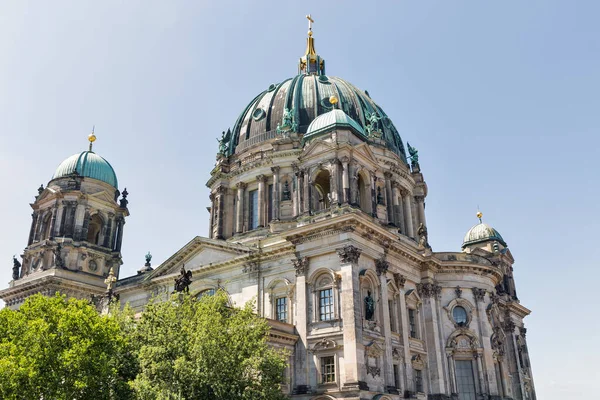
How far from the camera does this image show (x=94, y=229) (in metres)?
53.7

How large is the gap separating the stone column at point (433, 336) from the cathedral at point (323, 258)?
10 cm

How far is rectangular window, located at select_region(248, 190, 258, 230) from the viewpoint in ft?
154

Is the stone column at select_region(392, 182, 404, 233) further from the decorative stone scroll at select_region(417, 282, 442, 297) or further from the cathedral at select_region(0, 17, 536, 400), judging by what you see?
the decorative stone scroll at select_region(417, 282, 442, 297)

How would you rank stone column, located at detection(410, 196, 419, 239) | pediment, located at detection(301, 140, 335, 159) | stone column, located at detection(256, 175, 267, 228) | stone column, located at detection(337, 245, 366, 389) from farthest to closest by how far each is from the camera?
stone column, located at detection(410, 196, 419, 239) → stone column, located at detection(256, 175, 267, 228) → pediment, located at detection(301, 140, 335, 159) → stone column, located at detection(337, 245, 366, 389)

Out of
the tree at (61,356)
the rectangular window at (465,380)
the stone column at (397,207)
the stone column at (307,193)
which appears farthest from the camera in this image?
the stone column at (397,207)

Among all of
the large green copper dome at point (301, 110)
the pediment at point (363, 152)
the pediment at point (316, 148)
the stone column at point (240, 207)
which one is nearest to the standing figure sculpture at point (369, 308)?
the pediment at point (363, 152)

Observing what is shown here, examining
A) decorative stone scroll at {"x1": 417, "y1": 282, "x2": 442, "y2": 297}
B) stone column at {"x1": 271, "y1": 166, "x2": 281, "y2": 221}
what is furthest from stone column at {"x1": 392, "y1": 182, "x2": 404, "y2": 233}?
stone column at {"x1": 271, "y1": 166, "x2": 281, "y2": 221}

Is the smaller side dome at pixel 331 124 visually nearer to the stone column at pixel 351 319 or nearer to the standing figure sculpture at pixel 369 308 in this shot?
the stone column at pixel 351 319

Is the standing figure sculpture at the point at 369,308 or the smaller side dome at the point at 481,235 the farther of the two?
the smaller side dome at the point at 481,235

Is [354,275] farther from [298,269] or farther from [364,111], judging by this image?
[364,111]

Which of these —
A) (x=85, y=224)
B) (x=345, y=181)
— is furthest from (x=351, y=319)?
(x=85, y=224)

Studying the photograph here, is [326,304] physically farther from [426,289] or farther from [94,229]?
[94,229]

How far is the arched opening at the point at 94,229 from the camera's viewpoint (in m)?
52.8

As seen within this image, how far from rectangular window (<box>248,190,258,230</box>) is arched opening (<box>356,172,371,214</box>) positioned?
10945 millimetres
